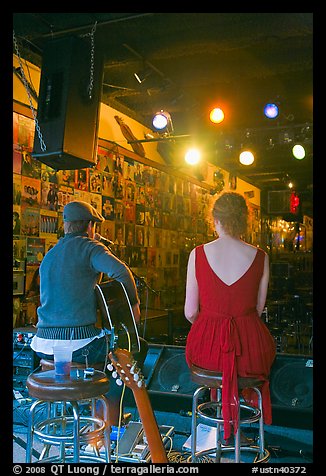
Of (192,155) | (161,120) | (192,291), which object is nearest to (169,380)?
(192,291)

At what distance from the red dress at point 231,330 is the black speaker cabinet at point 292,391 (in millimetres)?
1176

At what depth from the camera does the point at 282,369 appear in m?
3.83

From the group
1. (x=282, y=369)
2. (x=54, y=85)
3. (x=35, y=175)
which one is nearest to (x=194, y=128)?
(x=35, y=175)

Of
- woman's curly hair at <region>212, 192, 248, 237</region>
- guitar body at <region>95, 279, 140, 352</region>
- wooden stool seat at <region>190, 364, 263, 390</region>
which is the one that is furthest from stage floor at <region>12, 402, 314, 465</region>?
woman's curly hair at <region>212, 192, 248, 237</region>

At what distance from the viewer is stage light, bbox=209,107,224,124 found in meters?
6.14

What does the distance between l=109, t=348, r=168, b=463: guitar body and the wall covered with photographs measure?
3.36 feet

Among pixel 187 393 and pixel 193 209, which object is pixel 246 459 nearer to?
pixel 187 393

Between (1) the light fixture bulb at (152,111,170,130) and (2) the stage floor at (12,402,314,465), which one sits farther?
(1) the light fixture bulb at (152,111,170,130)

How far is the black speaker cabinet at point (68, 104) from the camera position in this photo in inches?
145

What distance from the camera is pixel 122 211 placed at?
617 centimetres

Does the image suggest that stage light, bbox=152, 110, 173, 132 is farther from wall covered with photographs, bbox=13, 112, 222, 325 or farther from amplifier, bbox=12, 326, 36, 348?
amplifier, bbox=12, 326, 36, 348

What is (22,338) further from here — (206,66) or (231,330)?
(206,66)

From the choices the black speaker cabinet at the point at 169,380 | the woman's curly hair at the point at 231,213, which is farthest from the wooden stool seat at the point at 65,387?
the black speaker cabinet at the point at 169,380

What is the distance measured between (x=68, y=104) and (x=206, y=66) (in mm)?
2616
